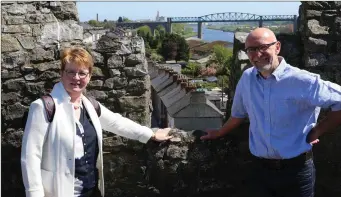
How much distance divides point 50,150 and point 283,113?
5.54 ft

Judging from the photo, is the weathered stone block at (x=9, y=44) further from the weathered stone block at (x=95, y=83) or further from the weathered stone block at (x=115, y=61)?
the weathered stone block at (x=115, y=61)

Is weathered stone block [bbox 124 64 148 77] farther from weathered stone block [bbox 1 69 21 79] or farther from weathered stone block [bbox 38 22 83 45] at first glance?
weathered stone block [bbox 1 69 21 79]

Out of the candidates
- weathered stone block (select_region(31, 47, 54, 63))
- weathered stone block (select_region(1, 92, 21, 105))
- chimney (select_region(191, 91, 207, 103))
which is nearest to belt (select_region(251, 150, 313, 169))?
weathered stone block (select_region(31, 47, 54, 63))

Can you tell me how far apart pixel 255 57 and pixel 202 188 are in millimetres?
1958

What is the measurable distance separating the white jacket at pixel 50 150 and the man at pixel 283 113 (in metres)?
1.38

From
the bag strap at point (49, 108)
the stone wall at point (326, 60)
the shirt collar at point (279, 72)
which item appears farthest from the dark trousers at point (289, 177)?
the bag strap at point (49, 108)

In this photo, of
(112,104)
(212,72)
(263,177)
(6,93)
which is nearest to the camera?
(263,177)

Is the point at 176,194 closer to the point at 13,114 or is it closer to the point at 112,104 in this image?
the point at 112,104

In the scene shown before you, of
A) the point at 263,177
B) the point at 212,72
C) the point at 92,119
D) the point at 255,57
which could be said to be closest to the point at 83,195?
the point at 92,119

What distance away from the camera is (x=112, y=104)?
16.9 feet

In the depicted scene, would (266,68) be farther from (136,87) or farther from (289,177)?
(136,87)

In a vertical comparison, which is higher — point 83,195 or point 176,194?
point 83,195

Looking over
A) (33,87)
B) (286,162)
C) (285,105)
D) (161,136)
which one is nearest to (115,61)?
(33,87)

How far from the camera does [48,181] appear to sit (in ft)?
11.2
